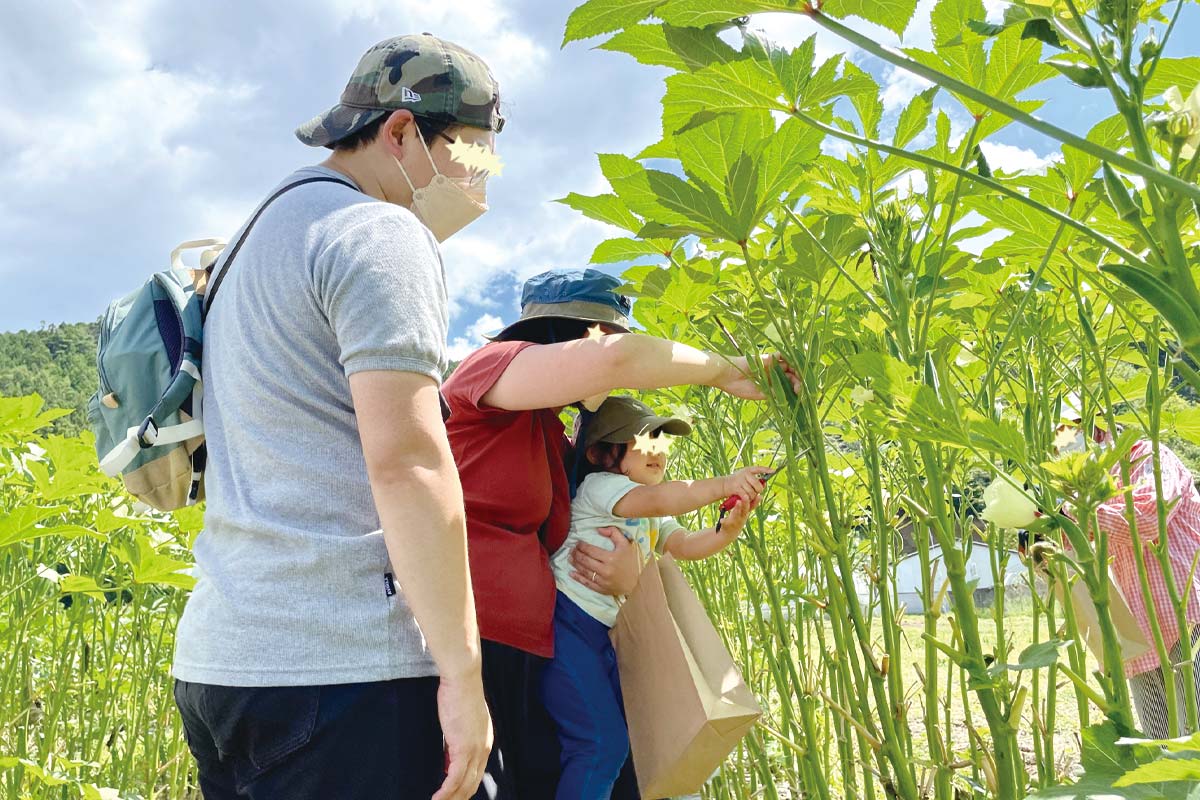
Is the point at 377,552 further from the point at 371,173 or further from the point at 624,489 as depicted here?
the point at 624,489

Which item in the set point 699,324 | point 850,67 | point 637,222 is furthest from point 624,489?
point 850,67

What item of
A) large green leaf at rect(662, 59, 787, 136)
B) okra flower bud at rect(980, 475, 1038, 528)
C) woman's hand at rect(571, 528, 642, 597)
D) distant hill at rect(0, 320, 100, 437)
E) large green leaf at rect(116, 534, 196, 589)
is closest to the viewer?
large green leaf at rect(662, 59, 787, 136)

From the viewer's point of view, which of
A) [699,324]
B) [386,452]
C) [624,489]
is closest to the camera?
[386,452]

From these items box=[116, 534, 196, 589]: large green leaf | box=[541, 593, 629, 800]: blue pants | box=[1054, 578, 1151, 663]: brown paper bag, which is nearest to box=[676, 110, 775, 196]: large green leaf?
box=[1054, 578, 1151, 663]: brown paper bag

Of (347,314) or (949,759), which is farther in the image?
(949,759)

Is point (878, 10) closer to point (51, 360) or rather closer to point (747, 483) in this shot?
point (747, 483)

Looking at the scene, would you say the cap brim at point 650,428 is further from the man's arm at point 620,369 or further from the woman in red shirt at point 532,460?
the man's arm at point 620,369

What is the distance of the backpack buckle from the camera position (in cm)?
104

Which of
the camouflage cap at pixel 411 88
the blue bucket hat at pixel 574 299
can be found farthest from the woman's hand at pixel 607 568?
the camouflage cap at pixel 411 88

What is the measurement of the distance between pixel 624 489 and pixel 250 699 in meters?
0.89

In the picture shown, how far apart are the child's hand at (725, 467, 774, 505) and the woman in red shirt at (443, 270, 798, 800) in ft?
0.59

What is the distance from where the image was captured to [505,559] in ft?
4.46

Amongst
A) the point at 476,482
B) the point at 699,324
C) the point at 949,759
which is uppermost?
the point at 699,324

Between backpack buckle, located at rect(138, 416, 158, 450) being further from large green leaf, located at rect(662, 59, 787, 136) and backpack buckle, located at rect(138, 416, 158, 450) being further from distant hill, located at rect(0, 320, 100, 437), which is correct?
distant hill, located at rect(0, 320, 100, 437)
